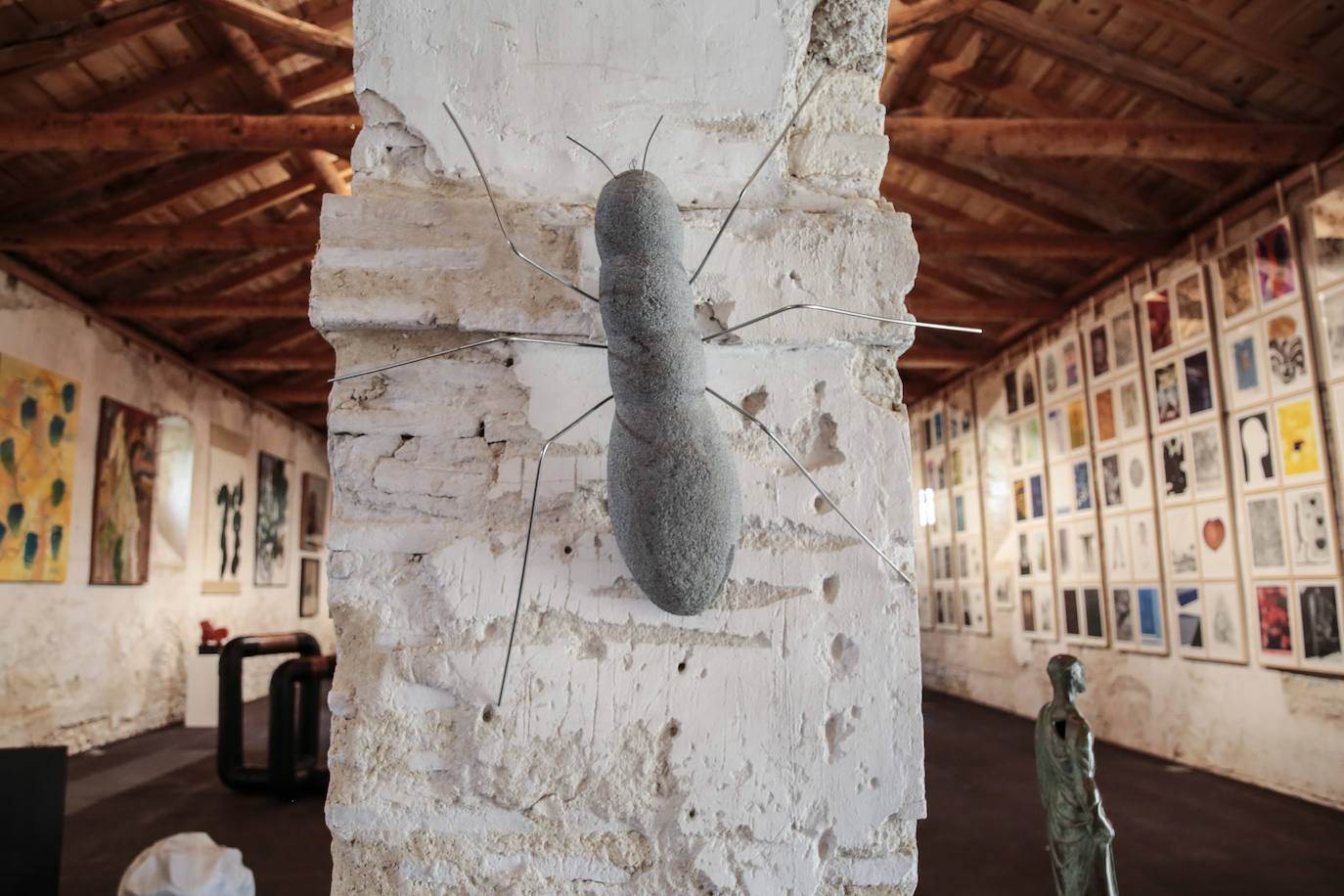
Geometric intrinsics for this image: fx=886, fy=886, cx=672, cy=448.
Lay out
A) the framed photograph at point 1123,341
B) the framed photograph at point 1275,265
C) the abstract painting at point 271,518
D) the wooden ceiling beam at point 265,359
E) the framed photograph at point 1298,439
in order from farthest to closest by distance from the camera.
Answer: the abstract painting at point 271,518 < the wooden ceiling beam at point 265,359 < the framed photograph at point 1123,341 < the framed photograph at point 1275,265 < the framed photograph at point 1298,439

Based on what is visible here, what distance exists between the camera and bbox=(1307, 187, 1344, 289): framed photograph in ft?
16.5

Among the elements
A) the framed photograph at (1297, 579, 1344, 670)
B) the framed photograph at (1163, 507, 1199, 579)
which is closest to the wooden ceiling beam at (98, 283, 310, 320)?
the framed photograph at (1163, 507, 1199, 579)

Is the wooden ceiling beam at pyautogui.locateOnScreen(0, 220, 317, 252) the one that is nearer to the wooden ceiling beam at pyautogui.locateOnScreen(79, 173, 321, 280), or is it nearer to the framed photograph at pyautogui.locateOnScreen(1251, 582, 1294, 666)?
the wooden ceiling beam at pyautogui.locateOnScreen(79, 173, 321, 280)

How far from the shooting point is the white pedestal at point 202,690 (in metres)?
8.13

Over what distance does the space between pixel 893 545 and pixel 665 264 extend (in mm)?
631

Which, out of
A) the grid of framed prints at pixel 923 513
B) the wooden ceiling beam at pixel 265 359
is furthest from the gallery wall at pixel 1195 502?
the wooden ceiling beam at pixel 265 359

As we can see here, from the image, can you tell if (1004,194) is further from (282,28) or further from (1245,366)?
(282,28)

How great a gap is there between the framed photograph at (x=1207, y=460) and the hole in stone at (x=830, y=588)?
218 inches

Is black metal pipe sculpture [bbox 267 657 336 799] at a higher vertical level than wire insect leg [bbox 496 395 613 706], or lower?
lower

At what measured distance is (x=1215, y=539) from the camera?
236 inches

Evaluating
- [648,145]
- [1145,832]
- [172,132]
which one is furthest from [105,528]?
[1145,832]

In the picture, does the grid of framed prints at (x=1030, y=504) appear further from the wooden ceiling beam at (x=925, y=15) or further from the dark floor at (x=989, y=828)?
the wooden ceiling beam at (x=925, y=15)

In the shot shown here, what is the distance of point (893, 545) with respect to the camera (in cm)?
151

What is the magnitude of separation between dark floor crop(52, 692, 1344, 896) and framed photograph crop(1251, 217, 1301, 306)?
301 centimetres
